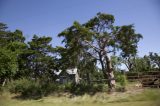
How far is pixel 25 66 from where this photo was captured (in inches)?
1155

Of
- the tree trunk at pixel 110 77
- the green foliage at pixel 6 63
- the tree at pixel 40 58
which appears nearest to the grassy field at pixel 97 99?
the tree trunk at pixel 110 77

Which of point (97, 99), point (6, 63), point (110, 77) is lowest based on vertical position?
point (97, 99)

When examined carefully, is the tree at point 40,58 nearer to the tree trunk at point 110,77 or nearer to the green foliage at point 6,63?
the green foliage at point 6,63

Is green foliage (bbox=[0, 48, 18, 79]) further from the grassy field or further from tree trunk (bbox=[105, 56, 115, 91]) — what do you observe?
tree trunk (bbox=[105, 56, 115, 91])

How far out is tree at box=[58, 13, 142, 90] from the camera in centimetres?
2200

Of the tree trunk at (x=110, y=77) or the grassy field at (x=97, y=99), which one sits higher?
the tree trunk at (x=110, y=77)

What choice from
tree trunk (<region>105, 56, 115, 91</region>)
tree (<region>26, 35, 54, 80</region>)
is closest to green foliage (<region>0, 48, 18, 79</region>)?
tree (<region>26, 35, 54, 80</region>)

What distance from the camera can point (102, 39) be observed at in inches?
883

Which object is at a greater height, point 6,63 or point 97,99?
Result: point 6,63

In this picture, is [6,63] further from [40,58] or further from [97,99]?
[97,99]

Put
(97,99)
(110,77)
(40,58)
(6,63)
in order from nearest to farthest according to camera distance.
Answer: (97,99), (110,77), (6,63), (40,58)

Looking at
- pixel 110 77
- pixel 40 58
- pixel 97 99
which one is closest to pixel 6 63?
pixel 40 58

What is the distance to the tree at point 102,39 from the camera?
22000 millimetres

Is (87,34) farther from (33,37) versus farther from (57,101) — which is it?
(33,37)
